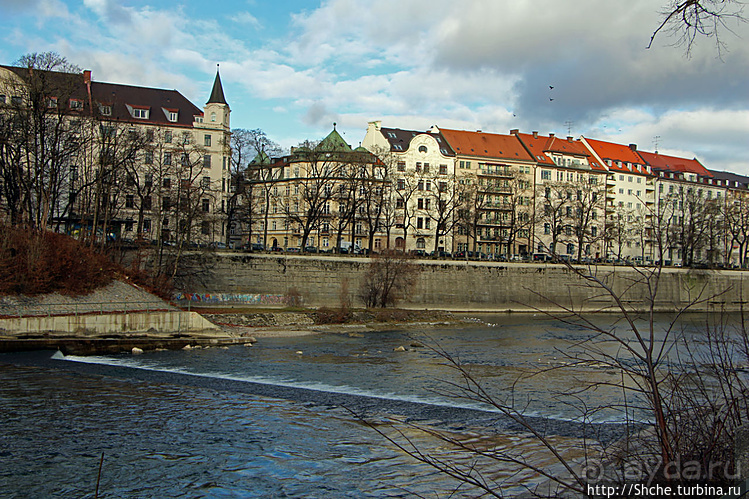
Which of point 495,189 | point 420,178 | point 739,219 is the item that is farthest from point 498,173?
point 739,219

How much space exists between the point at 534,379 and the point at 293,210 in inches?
2474

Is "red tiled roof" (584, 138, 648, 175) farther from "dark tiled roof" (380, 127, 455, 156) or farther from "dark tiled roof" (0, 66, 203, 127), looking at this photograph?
"dark tiled roof" (0, 66, 203, 127)

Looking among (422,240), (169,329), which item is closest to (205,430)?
(169,329)

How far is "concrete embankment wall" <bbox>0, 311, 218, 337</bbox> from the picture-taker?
2827cm

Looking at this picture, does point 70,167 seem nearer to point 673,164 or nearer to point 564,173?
point 564,173

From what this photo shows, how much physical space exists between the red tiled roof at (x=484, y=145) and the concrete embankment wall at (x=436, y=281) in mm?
24290

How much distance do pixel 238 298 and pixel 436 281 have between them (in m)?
21.4

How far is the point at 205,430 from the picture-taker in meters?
15.3

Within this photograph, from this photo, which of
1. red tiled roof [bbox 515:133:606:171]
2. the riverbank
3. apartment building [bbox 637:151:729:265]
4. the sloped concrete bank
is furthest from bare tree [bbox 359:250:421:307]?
red tiled roof [bbox 515:133:606:171]

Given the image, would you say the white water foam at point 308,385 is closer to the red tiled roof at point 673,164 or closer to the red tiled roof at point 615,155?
the red tiled roof at point 615,155

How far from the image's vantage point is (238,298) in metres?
51.8

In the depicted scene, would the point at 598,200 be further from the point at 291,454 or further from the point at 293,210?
the point at 291,454

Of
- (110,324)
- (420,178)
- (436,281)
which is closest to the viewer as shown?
(110,324)

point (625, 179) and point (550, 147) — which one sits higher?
point (550, 147)
